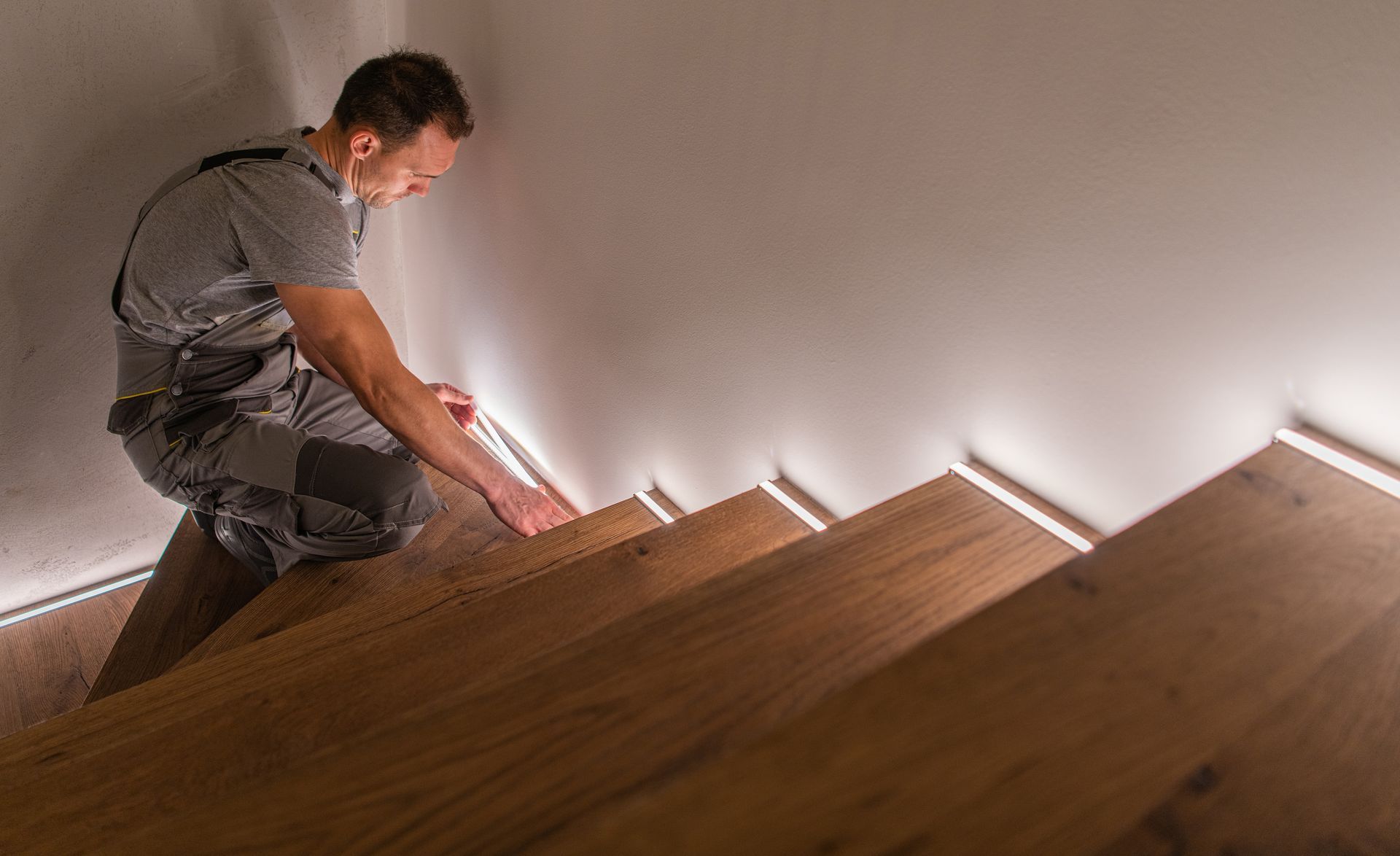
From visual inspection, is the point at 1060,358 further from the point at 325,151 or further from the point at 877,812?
the point at 325,151

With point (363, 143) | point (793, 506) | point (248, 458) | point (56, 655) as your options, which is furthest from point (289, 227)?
→ point (56, 655)

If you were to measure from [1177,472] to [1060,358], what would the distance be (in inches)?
7.3

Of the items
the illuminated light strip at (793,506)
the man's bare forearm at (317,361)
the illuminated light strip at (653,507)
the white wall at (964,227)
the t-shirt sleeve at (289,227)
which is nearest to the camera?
the white wall at (964,227)

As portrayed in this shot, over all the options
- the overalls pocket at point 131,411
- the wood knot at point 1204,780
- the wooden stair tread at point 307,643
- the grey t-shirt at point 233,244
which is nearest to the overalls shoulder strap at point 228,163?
the grey t-shirt at point 233,244

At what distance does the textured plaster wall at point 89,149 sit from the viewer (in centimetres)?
184

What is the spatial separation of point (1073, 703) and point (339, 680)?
91cm

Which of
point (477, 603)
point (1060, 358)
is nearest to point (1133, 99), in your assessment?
point (1060, 358)

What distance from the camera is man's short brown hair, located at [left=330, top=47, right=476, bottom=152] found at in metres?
1.75

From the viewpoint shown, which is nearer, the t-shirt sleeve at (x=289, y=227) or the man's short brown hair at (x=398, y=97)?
the t-shirt sleeve at (x=289, y=227)

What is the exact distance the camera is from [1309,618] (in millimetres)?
638

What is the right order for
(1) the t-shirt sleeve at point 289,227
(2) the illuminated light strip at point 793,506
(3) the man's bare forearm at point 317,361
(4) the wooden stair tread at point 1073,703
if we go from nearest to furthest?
(4) the wooden stair tread at point 1073,703 < (2) the illuminated light strip at point 793,506 < (1) the t-shirt sleeve at point 289,227 < (3) the man's bare forearm at point 317,361

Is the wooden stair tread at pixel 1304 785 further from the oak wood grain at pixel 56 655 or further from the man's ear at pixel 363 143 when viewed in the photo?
the oak wood grain at pixel 56 655

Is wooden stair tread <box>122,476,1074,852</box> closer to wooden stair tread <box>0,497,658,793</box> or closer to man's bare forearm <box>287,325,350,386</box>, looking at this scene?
wooden stair tread <box>0,497,658,793</box>

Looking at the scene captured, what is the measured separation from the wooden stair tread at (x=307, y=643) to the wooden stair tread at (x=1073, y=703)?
846 mm
